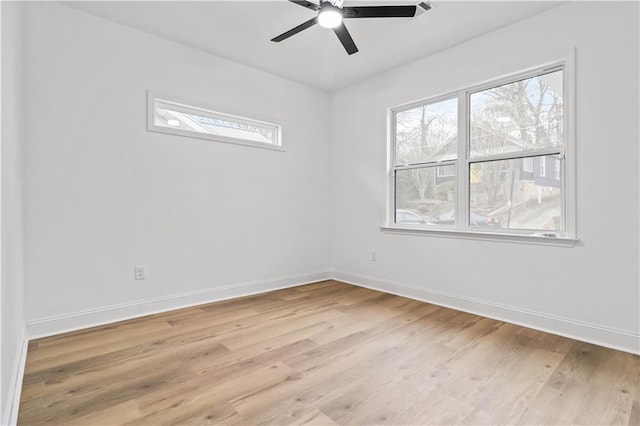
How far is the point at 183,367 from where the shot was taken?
6.99 feet

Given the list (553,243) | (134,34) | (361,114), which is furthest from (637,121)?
(134,34)

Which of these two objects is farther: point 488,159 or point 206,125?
point 206,125

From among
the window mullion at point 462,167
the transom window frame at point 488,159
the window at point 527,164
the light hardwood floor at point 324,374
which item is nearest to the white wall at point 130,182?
A: the light hardwood floor at point 324,374

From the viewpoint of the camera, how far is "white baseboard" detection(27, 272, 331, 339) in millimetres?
2641

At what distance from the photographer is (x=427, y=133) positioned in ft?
12.3

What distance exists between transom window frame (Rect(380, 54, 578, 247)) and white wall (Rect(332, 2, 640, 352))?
0.05 meters

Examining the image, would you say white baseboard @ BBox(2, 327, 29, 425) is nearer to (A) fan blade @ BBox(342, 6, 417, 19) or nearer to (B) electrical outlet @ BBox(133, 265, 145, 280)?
(B) electrical outlet @ BBox(133, 265, 145, 280)

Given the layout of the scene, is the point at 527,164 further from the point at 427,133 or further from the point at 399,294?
the point at 399,294

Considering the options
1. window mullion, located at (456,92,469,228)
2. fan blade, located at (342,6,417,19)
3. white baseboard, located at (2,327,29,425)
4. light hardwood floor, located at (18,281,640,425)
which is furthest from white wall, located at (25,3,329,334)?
window mullion, located at (456,92,469,228)

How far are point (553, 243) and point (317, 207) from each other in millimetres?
2766

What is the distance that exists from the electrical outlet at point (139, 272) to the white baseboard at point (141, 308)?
0.23 m

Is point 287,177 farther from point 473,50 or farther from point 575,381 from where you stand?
point 575,381

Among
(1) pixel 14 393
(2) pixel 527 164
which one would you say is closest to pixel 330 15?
(2) pixel 527 164

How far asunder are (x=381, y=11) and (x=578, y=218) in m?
2.19
